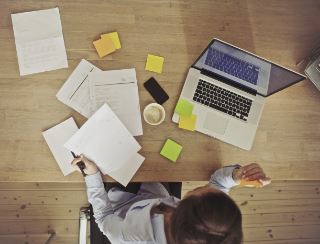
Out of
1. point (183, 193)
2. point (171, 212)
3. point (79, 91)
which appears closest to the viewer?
point (171, 212)

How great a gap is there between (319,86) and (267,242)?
1.09m

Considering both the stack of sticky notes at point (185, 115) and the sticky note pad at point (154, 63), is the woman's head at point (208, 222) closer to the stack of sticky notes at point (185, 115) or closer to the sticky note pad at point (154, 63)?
the stack of sticky notes at point (185, 115)

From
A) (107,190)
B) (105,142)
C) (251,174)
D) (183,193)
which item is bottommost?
(183,193)

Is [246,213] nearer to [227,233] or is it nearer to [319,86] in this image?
[319,86]

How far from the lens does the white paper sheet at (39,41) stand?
1.39 m

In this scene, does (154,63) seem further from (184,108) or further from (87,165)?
(87,165)

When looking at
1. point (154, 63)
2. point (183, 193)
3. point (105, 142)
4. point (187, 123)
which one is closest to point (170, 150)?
point (187, 123)

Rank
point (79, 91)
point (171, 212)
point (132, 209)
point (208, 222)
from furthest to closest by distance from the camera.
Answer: point (79, 91)
point (132, 209)
point (171, 212)
point (208, 222)

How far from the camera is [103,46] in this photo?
143 centimetres

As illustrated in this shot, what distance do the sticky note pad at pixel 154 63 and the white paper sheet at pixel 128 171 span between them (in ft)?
1.11

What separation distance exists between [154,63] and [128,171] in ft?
1.41

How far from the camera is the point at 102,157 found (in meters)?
1.35

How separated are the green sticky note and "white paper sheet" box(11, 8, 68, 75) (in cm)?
45

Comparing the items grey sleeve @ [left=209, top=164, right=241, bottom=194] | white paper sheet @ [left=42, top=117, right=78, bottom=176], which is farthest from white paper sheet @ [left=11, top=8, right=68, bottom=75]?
grey sleeve @ [left=209, top=164, right=241, bottom=194]
